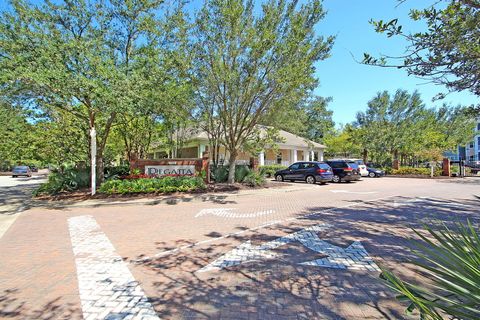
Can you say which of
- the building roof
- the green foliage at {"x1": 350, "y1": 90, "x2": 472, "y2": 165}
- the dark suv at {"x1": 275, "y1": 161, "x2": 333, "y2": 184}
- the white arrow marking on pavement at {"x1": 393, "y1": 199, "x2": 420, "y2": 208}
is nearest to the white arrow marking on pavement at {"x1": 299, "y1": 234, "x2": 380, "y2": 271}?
the white arrow marking on pavement at {"x1": 393, "y1": 199, "x2": 420, "y2": 208}

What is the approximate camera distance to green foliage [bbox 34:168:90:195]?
13102 millimetres

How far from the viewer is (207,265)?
466 cm

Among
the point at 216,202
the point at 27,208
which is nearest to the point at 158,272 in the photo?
the point at 216,202

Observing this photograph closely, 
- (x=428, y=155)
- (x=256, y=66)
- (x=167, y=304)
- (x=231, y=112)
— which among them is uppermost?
(x=256, y=66)

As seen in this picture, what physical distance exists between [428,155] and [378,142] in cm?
523

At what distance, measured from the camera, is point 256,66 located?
41.7 ft

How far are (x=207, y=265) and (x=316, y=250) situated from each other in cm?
216

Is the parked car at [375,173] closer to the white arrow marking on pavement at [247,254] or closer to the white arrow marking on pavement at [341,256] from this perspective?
the white arrow marking on pavement at [341,256]

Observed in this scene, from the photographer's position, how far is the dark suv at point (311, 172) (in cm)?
1888

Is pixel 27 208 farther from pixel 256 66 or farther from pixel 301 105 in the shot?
pixel 301 105

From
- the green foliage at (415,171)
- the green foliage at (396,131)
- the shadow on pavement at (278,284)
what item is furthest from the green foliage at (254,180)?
the green foliage at (396,131)

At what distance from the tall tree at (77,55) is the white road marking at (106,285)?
6.51 metres

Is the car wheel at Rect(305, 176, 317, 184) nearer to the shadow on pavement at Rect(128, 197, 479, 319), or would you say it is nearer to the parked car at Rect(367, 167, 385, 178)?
the parked car at Rect(367, 167, 385, 178)

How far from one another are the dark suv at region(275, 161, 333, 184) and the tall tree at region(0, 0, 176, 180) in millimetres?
12161
